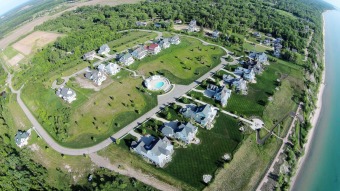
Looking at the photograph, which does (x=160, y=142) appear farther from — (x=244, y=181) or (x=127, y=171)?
(x=244, y=181)

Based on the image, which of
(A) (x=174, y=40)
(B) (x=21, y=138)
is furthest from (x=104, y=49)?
(B) (x=21, y=138)

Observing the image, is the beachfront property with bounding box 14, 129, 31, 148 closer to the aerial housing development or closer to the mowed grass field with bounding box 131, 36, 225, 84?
the aerial housing development

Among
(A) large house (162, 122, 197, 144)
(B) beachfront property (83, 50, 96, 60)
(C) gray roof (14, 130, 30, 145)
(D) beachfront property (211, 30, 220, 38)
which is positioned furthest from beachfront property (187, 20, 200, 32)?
(C) gray roof (14, 130, 30, 145)

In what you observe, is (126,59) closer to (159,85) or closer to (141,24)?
(159,85)

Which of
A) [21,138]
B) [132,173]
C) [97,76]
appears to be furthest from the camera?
[97,76]

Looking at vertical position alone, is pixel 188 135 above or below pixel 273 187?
above

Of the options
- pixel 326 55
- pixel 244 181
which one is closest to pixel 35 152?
pixel 244 181
